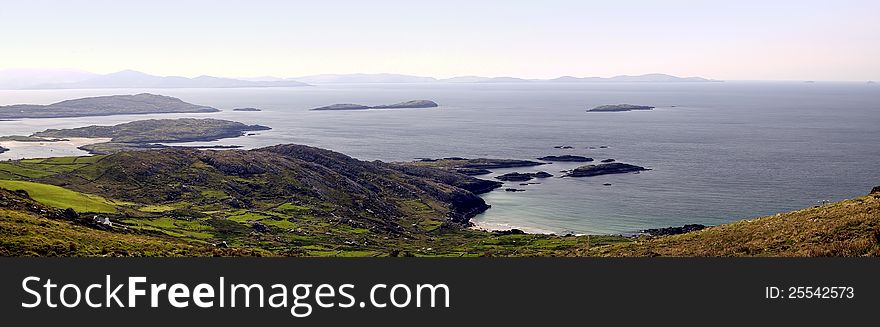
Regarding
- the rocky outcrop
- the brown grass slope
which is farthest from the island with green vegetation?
the rocky outcrop

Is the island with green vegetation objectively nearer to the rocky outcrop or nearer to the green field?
the green field

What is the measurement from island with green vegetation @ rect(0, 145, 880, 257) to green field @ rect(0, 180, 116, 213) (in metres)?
0.45

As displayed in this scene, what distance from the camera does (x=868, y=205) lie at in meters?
49.2

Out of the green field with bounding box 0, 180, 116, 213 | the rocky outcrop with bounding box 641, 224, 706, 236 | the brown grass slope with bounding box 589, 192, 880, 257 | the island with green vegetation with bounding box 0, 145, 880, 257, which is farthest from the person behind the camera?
the rocky outcrop with bounding box 641, 224, 706, 236

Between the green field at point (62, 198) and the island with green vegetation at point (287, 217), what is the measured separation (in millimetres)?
448

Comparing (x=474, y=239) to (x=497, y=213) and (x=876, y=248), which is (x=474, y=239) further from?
(x=876, y=248)

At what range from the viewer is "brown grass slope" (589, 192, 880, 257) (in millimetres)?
40219

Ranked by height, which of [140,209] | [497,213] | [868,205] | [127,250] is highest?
[868,205]

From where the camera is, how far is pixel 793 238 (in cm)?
4544

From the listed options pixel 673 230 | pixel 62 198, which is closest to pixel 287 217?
pixel 62 198

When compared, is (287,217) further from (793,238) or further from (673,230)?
(793,238)

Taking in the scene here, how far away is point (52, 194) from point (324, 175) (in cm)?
7170

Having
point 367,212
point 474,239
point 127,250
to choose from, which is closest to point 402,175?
point 367,212

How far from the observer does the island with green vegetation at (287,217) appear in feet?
161
